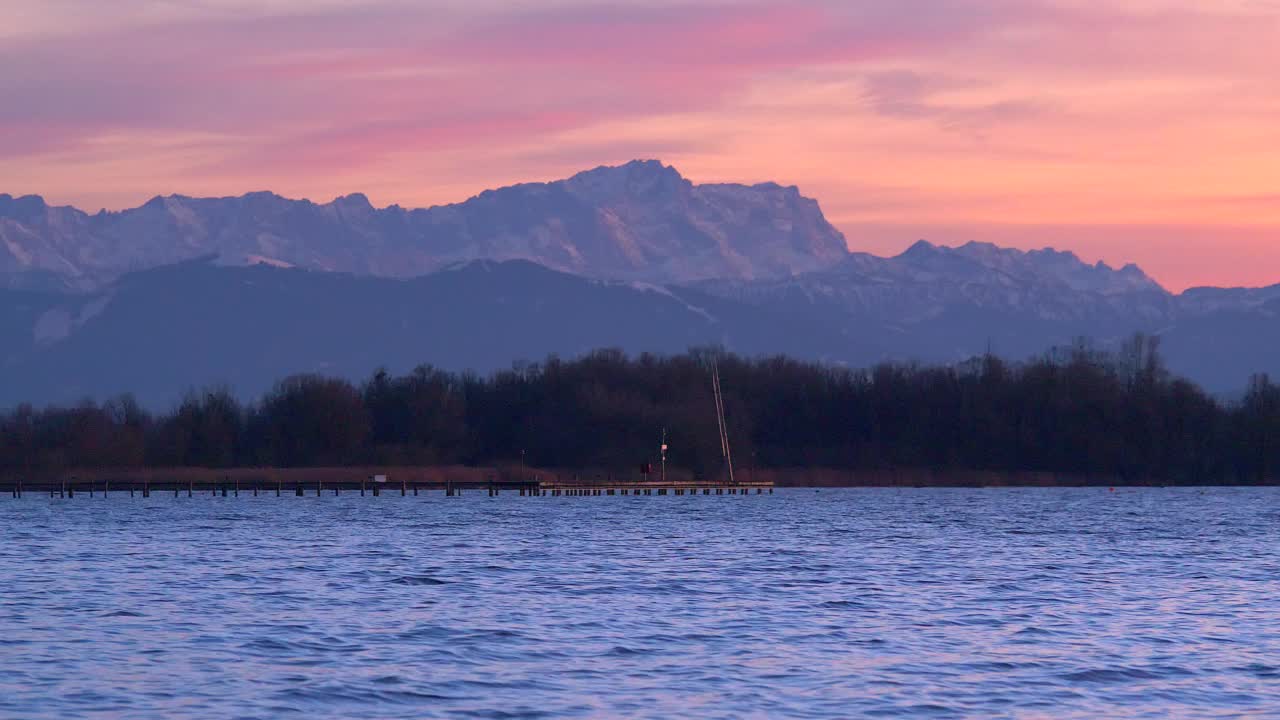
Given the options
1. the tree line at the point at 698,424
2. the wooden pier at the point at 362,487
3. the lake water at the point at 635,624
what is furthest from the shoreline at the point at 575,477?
the lake water at the point at 635,624

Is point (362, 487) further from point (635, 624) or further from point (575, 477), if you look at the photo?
point (635, 624)

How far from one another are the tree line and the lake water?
7535 centimetres

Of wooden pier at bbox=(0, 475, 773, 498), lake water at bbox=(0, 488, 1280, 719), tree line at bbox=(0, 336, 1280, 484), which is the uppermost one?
tree line at bbox=(0, 336, 1280, 484)

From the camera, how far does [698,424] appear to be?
508ft

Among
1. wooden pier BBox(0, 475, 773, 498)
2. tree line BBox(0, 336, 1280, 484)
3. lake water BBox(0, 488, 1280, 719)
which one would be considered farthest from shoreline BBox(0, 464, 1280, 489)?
lake water BBox(0, 488, 1280, 719)

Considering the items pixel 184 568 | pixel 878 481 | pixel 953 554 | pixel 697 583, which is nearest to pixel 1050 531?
pixel 953 554

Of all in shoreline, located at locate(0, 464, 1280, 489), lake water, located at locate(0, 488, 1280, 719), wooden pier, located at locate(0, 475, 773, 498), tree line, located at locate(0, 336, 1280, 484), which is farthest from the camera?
tree line, located at locate(0, 336, 1280, 484)

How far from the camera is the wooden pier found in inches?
5089

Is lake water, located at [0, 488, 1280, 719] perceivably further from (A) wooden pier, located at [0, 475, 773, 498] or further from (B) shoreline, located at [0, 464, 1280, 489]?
(B) shoreline, located at [0, 464, 1280, 489]

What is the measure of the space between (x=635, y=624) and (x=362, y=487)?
93.7m

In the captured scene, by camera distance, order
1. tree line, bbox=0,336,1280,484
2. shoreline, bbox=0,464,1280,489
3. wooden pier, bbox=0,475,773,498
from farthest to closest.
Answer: tree line, bbox=0,336,1280,484
shoreline, bbox=0,464,1280,489
wooden pier, bbox=0,475,773,498

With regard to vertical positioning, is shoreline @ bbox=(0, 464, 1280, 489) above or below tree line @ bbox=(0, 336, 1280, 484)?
below

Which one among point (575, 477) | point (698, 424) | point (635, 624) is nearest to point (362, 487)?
point (575, 477)

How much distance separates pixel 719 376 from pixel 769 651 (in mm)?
142409
